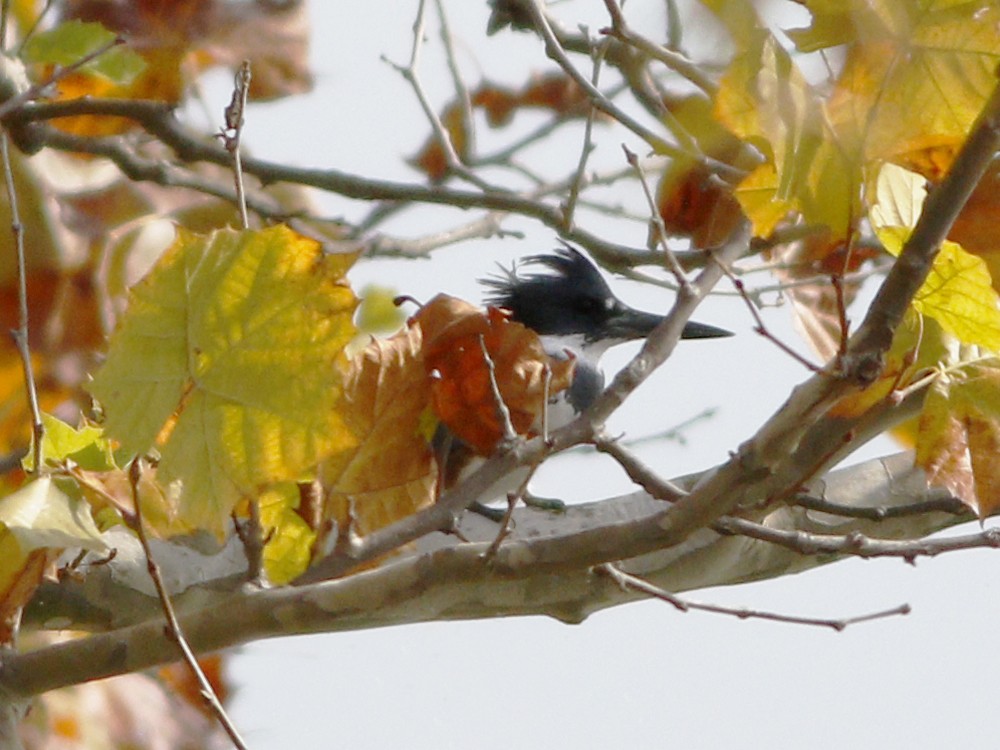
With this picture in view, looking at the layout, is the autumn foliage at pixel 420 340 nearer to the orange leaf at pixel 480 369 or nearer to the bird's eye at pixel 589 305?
the orange leaf at pixel 480 369

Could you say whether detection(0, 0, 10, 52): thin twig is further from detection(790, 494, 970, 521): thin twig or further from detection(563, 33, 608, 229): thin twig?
detection(790, 494, 970, 521): thin twig

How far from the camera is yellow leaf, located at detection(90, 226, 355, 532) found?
1436 mm

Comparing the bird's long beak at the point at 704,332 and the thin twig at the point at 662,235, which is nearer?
the thin twig at the point at 662,235

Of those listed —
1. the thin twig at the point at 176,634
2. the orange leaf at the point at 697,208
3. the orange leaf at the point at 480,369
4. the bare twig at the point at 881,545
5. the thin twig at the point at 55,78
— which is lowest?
the thin twig at the point at 176,634

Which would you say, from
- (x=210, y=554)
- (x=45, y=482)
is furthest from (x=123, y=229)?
(x=45, y=482)

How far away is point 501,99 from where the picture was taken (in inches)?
159

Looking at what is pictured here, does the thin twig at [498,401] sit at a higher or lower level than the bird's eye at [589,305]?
lower

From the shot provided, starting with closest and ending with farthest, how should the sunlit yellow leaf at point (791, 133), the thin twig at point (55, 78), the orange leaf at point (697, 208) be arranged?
the sunlit yellow leaf at point (791, 133), the thin twig at point (55, 78), the orange leaf at point (697, 208)

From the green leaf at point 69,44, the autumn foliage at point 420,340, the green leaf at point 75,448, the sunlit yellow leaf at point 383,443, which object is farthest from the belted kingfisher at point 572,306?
the green leaf at point 75,448

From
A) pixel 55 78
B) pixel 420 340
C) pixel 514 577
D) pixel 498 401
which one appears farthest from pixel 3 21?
pixel 514 577

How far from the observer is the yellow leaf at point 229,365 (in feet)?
4.71

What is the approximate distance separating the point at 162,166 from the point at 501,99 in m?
1.09

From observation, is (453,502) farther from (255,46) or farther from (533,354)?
(255,46)

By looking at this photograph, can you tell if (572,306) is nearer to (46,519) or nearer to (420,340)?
(420,340)
